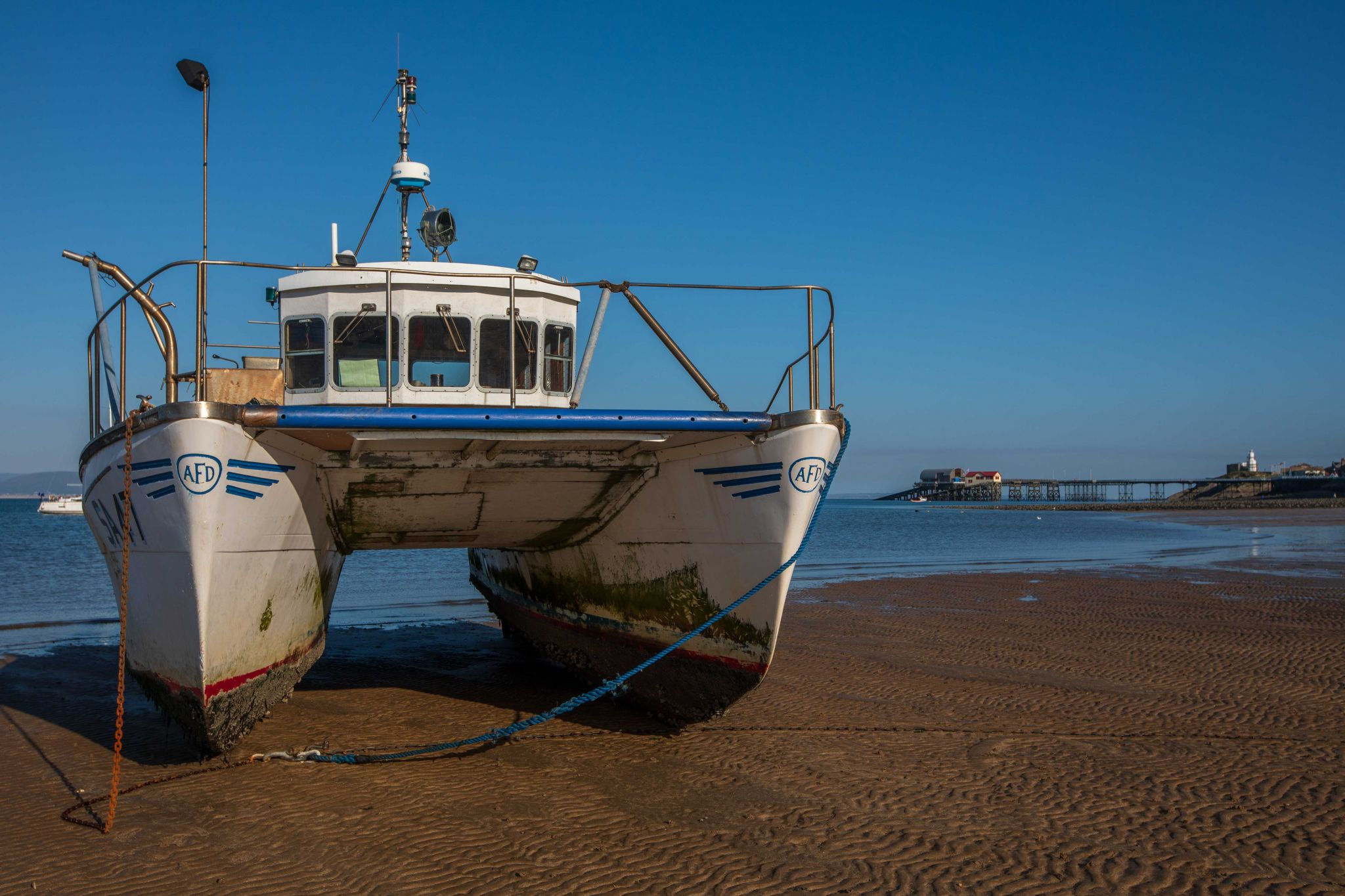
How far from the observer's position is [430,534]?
8016 mm

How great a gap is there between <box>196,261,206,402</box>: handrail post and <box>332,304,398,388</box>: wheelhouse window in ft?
5.35

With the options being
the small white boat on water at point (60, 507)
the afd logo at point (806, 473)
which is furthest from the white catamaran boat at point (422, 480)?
the small white boat on water at point (60, 507)

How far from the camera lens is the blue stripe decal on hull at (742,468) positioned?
618cm

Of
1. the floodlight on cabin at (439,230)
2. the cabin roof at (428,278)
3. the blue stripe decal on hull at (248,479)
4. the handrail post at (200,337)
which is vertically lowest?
the blue stripe decal on hull at (248,479)

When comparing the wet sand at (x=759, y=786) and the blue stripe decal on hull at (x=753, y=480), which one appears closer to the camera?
the wet sand at (x=759, y=786)

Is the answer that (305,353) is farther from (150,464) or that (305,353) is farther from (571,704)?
(571,704)

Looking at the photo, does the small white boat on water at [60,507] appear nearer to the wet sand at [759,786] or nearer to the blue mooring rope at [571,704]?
the wet sand at [759,786]

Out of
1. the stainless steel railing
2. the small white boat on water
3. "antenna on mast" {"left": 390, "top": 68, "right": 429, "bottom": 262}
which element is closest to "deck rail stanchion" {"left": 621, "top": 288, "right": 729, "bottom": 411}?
the stainless steel railing

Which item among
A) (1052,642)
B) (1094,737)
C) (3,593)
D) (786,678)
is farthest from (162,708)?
(3,593)

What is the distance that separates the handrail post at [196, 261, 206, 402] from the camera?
17.3ft

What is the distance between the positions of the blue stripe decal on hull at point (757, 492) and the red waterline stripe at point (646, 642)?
1.18m

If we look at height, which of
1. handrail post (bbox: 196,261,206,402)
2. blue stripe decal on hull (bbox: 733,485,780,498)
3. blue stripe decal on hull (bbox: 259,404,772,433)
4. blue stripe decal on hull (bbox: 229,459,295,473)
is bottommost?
blue stripe decal on hull (bbox: 733,485,780,498)

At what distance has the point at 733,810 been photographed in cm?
529

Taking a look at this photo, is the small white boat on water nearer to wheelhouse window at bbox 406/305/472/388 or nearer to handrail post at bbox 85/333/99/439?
handrail post at bbox 85/333/99/439
